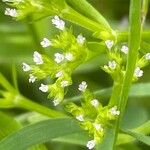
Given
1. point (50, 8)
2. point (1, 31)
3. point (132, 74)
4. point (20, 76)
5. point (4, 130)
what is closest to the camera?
point (132, 74)

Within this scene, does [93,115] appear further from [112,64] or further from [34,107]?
[34,107]

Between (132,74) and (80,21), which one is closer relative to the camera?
(132,74)

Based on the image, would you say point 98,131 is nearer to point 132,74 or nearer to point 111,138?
point 111,138

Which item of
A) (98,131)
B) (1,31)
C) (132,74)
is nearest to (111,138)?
(98,131)

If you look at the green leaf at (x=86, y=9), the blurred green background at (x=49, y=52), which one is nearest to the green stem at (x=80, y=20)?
the green leaf at (x=86, y=9)

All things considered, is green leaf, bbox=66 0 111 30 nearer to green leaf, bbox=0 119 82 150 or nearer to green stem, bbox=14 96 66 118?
green leaf, bbox=0 119 82 150

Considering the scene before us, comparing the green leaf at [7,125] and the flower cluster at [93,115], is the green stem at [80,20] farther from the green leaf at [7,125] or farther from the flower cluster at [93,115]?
the green leaf at [7,125]
